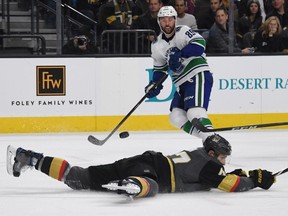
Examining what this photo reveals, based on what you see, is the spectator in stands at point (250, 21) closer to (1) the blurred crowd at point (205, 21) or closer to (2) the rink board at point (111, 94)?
(1) the blurred crowd at point (205, 21)

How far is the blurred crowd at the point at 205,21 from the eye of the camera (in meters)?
9.90

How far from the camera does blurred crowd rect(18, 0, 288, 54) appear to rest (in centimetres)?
990

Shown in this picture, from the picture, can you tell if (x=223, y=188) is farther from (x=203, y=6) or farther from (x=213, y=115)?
(x=203, y=6)

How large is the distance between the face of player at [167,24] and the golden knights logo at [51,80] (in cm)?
285

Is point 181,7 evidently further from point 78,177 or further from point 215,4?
point 78,177

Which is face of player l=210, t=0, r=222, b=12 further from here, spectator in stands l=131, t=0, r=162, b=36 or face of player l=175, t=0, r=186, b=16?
spectator in stands l=131, t=0, r=162, b=36

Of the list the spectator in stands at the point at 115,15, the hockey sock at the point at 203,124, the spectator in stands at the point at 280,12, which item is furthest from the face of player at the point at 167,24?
the spectator in stands at the point at 280,12

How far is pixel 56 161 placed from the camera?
5.42 m

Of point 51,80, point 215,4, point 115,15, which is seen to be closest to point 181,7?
point 215,4

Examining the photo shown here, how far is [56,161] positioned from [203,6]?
17.2 ft

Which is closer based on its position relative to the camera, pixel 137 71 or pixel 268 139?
pixel 268 139

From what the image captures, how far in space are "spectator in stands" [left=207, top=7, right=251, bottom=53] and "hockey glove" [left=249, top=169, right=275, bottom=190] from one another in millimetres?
4468

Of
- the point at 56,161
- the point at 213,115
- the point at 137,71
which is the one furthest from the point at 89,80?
the point at 56,161

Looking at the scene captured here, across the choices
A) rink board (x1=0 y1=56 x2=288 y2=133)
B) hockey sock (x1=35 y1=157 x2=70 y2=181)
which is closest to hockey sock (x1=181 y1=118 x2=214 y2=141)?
hockey sock (x1=35 y1=157 x2=70 y2=181)
